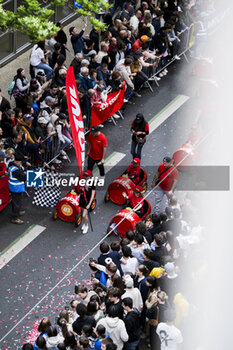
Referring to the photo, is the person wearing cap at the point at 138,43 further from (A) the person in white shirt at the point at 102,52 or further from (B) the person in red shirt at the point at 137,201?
(B) the person in red shirt at the point at 137,201

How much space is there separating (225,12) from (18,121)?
10.3 meters

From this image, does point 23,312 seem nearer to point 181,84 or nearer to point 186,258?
point 186,258

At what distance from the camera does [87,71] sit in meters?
16.5

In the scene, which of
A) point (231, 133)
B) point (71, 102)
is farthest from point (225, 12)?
point (71, 102)

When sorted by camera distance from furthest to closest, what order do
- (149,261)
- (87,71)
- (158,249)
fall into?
(87,71) → (158,249) → (149,261)

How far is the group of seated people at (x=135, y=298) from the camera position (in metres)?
10.4

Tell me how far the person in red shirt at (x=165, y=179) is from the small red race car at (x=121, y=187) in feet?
1.87

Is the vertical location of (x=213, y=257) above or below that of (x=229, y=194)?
above

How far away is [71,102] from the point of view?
1309 cm

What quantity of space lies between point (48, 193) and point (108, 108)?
321 cm

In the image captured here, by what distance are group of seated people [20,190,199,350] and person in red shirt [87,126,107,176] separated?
275 centimetres

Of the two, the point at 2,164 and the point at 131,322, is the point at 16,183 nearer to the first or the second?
the point at 2,164

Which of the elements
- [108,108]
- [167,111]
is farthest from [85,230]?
[167,111]

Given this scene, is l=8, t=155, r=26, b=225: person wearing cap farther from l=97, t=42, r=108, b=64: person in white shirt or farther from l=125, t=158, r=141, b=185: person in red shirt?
l=97, t=42, r=108, b=64: person in white shirt
